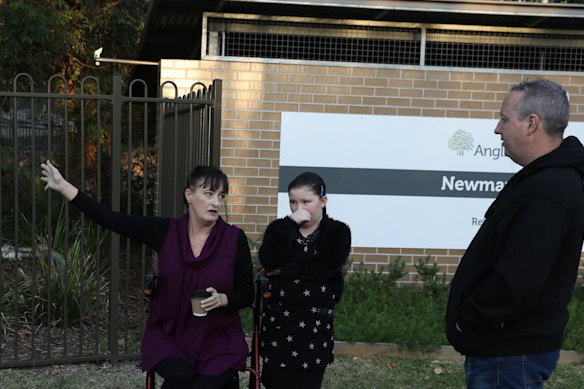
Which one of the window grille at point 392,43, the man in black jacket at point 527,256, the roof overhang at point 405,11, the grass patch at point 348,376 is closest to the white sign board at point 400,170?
the window grille at point 392,43

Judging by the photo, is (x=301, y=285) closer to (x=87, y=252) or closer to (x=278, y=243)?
(x=278, y=243)

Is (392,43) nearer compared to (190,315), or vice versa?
(190,315)

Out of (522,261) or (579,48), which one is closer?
(522,261)

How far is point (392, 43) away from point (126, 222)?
4.95m

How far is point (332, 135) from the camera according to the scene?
23.6ft

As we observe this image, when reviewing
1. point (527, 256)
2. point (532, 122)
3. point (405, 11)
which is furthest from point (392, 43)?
point (527, 256)

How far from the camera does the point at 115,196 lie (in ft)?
17.8

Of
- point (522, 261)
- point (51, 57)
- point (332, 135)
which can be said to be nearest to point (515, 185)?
point (522, 261)

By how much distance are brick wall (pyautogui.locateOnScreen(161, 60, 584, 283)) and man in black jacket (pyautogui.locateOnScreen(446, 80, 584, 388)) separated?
4.53 meters

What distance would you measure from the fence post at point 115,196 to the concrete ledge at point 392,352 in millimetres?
1814

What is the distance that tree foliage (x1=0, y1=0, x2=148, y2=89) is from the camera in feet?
36.6

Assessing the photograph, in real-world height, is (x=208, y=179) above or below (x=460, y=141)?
below

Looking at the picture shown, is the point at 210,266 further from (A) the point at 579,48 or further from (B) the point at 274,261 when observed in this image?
(A) the point at 579,48

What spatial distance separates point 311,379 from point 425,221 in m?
4.07
